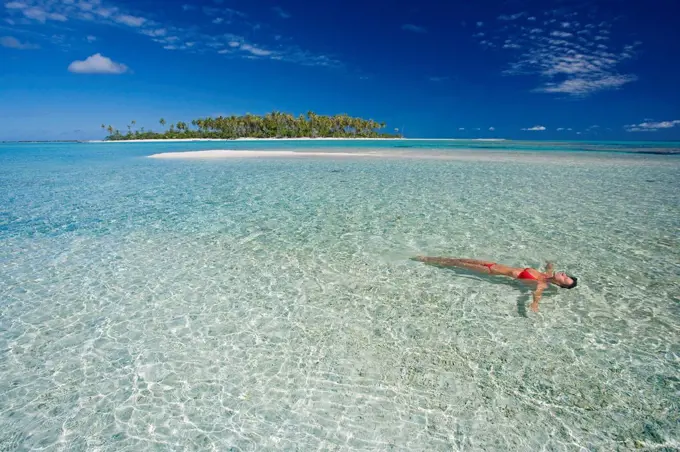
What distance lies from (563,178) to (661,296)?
1196cm

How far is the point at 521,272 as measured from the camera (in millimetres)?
4840

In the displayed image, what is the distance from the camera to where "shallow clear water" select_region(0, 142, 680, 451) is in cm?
253

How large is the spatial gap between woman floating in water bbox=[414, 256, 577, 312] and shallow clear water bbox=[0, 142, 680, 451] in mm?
162

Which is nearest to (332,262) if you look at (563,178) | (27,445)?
(27,445)

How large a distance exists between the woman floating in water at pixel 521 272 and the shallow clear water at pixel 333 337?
6.4 inches

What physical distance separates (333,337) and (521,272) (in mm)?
2741

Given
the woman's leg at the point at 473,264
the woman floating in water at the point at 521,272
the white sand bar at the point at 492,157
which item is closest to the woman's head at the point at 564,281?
the woman floating in water at the point at 521,272

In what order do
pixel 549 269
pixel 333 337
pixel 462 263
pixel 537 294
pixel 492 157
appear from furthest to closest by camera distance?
pixel 492 157 < pixel 462 263 < pixel 549 269 < pixel 537 294 < pixel 333 337

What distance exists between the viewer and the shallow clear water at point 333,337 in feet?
8.30

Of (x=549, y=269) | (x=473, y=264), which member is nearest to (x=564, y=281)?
(x=549, y=269)

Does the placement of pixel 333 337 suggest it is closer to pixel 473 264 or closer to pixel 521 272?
pixel 473 264

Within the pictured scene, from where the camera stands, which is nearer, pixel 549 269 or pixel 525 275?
pixel 525 275

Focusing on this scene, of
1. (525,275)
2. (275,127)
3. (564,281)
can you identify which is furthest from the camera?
(275,127)

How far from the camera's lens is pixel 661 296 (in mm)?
4371
